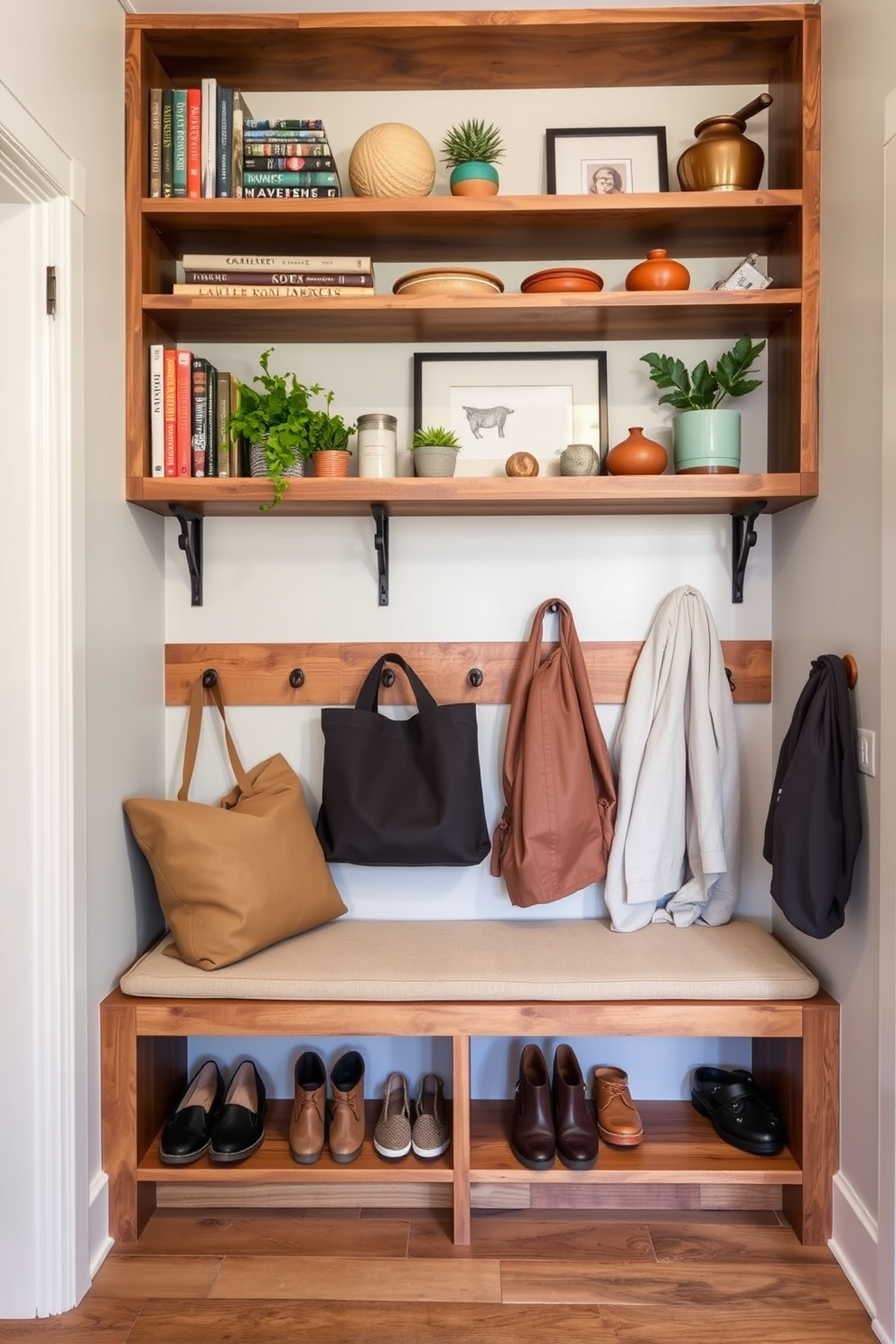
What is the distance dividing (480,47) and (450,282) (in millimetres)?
525

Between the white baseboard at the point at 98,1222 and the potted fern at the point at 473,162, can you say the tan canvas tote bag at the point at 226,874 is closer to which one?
the white baseboard at the point at 98,1222

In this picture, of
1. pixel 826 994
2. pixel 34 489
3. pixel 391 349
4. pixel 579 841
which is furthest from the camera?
pixel 391 349

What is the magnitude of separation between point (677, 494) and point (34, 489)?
121cm

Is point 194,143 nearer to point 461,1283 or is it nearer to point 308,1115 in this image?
point 308,1115

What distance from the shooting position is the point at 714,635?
2041 mm

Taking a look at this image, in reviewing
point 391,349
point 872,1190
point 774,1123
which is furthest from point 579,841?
point 391,349

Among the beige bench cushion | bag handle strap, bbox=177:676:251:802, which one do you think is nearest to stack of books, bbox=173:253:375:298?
bag handle strap, bbox=177:676:251:802

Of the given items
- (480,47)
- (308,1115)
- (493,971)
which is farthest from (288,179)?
(308,1115)

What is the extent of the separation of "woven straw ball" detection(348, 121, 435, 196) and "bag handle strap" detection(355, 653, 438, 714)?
0.99 meters

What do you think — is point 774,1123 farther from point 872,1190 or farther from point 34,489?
point 34,489

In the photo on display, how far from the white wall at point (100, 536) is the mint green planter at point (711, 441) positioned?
3.87 ft

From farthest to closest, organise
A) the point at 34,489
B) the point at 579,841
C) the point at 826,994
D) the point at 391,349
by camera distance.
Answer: the point at 391,349 → the point at 579,841 → the point at 826,994 → the point at 34,489

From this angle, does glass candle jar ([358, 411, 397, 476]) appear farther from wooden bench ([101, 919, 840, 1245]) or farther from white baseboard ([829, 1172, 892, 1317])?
white baseboard ([829, 1172, 892, 1317])

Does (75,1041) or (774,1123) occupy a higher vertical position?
(75,1041)
